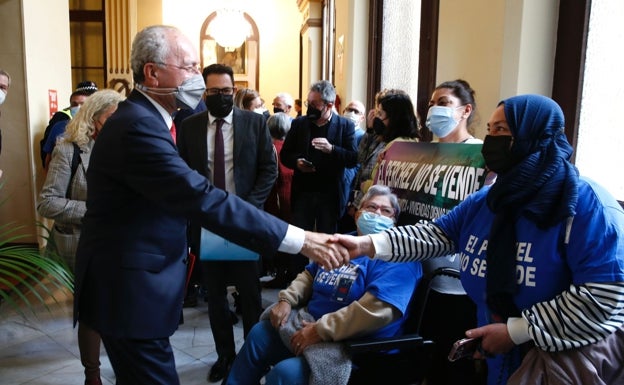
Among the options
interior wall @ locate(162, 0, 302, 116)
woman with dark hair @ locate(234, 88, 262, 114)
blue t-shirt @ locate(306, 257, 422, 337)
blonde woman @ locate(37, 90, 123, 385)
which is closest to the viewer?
blue t-shirt @ locate(306, 257, 422, 337)

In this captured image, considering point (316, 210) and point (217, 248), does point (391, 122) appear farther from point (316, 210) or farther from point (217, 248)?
point (217, 248)

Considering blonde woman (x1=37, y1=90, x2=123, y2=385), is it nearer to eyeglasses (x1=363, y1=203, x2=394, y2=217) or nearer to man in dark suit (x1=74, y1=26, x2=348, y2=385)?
man in dark suit (x1=74, y1=26, x2=348, y2=385)

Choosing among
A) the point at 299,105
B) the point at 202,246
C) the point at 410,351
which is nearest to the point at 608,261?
the point at 410,351

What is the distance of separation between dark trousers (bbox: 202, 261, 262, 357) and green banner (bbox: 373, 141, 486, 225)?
2.85ft

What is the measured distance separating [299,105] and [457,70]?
19.6 feet

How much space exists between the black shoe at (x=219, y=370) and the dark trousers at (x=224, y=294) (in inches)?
1.2

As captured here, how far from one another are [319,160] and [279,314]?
158 cm

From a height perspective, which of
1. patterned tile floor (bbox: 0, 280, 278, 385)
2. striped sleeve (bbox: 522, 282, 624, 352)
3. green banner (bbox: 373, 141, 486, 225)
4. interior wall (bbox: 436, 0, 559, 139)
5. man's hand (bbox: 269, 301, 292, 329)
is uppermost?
interior wall (bbox: 436, 0, 559, 139)

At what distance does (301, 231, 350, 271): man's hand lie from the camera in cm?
167

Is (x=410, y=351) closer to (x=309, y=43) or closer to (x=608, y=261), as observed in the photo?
(x=608, y=261)

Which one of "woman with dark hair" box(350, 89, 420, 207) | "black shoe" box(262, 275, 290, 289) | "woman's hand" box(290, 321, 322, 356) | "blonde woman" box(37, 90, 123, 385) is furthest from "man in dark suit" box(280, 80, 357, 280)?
"woman's hand" box(290, 321, 322, 356)

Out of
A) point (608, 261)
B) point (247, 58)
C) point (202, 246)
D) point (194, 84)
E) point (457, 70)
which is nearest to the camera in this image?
point (608, 261)

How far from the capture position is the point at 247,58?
468 inches

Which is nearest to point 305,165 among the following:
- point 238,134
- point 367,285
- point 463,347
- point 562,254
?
point 238,134
